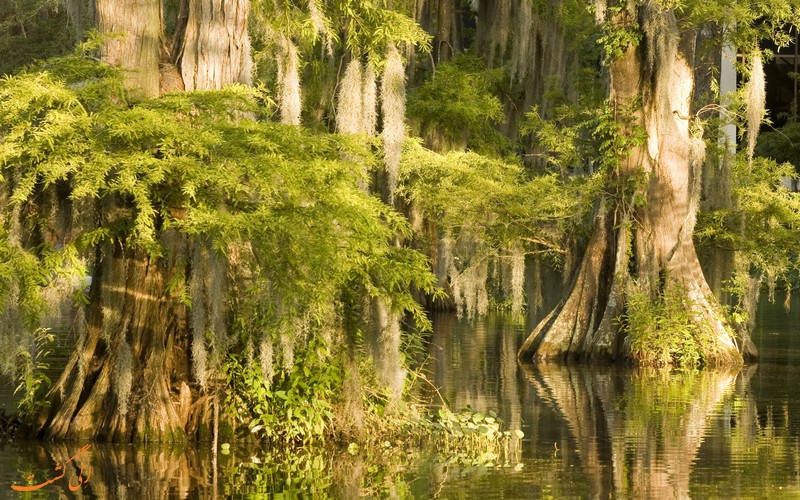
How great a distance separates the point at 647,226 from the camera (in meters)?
21.8

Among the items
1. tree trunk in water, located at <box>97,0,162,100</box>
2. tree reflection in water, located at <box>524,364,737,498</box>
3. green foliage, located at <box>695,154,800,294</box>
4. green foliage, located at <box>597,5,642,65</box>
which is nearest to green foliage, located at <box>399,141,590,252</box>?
green foliage, located at <box>597,5,642,65</box>

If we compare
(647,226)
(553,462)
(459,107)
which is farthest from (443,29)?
(553,462)

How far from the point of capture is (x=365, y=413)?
12695 millimetres

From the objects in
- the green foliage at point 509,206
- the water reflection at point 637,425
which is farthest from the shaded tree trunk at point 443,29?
the water reflection at point 637,425

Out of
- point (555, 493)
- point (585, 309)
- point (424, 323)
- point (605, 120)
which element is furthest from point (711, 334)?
point (555, 493)

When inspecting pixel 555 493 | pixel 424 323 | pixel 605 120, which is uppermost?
pixel 605 120

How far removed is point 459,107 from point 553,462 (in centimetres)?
1622

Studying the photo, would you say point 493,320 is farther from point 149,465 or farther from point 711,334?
point 149,465

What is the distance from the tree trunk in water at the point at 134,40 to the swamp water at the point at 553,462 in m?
3.09

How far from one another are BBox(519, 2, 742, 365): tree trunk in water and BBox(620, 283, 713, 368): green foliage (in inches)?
2.0

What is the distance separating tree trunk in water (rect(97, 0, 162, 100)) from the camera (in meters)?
12.8

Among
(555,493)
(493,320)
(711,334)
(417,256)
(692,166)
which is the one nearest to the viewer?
(555,493)

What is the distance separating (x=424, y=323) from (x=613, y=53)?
10.2 meters

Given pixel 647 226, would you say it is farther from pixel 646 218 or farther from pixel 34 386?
pixel 34 386
